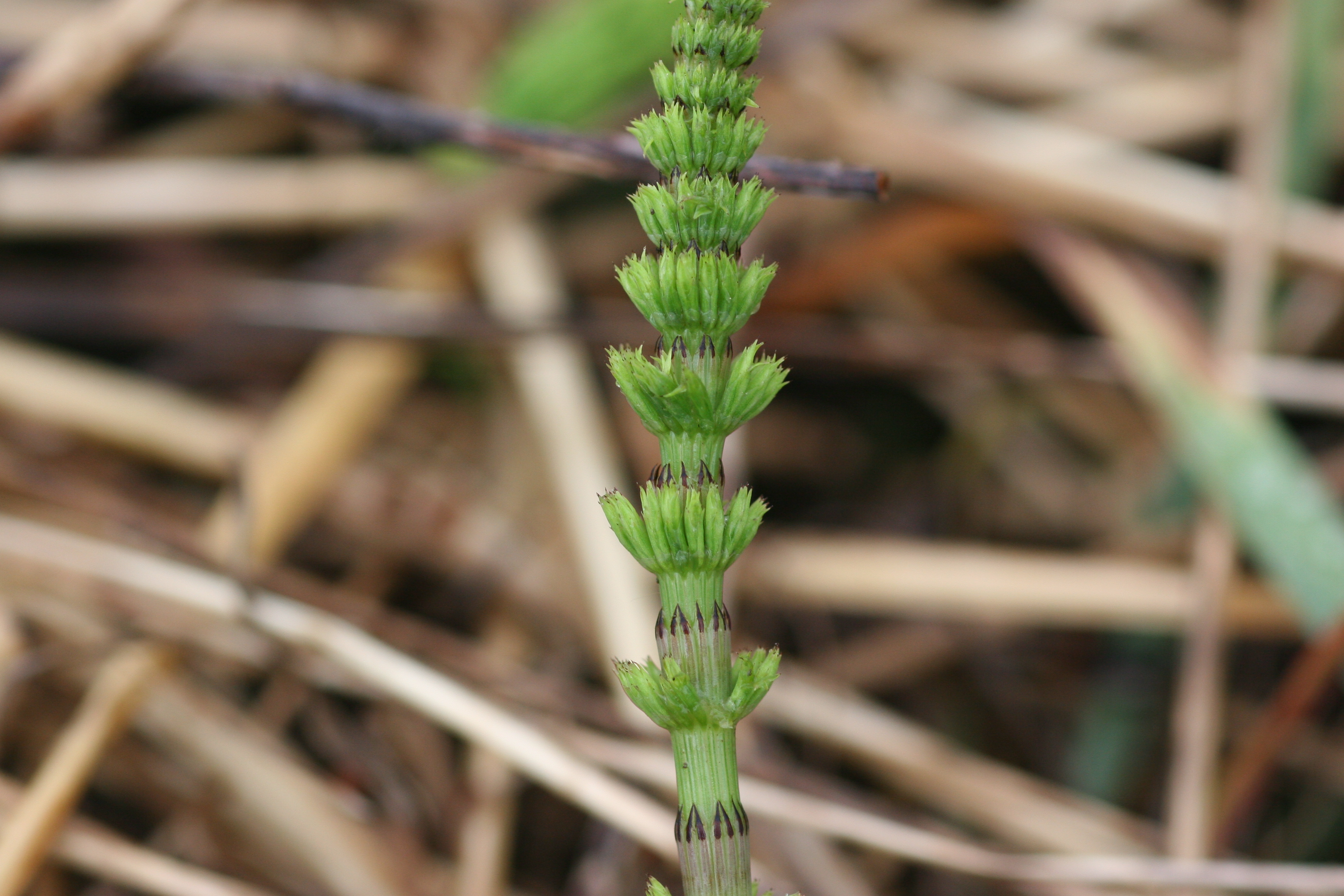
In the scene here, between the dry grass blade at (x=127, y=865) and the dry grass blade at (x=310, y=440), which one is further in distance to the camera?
the dry grass blade at (x=310, y=440)

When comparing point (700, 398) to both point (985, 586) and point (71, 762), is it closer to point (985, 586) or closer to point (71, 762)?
→ point (71, 762)

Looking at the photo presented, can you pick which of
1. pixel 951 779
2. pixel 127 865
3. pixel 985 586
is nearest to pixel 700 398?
pixel 127 865

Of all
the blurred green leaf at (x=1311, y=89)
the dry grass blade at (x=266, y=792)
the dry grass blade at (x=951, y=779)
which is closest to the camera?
the dry grass blade at (x=266, y=792)

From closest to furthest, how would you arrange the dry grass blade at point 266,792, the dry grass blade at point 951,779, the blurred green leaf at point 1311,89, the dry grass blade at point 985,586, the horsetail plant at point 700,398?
the horsetail plant at point 700,398 < the dry grass blade at point 266,792 < the dry grass blade at point 951,779 < the dry grass blade at point 985,586 < the blurred green leaf at point 1311,89

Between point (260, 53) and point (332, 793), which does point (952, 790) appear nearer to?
point (332, 793)

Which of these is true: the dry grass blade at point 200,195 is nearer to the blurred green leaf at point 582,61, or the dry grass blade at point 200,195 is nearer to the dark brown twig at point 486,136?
the blurred green leaf at point 582,61

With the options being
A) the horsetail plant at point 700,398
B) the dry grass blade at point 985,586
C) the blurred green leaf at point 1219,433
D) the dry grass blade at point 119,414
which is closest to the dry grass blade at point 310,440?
the dry grass blade at point 119,414

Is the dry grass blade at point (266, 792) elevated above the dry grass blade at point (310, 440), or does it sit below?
below

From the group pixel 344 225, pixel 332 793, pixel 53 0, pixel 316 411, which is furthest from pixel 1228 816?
pixel 53 0
